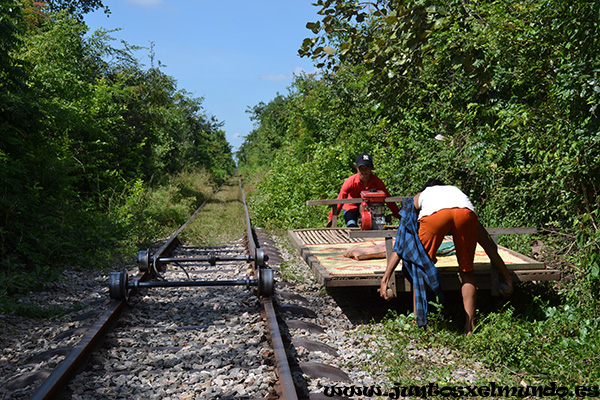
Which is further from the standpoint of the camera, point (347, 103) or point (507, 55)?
point (347, 103)

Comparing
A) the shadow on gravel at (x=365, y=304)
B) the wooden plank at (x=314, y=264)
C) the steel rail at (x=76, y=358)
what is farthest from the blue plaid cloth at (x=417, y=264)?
the steel rail at (x=76, y=358)

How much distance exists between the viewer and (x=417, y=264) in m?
5.12

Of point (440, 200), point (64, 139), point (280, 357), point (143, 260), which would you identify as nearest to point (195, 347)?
point (280, 357)

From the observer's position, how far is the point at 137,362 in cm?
433

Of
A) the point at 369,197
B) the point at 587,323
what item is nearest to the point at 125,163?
the point at 369,197

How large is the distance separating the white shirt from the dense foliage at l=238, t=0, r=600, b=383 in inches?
45.4

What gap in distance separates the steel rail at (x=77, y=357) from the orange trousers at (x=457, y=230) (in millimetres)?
3134

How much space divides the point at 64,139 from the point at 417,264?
33.6 ft

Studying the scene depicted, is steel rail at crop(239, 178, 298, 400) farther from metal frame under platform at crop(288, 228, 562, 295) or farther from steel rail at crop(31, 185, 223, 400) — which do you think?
steel rail at crop(31, 185, 223, 400)

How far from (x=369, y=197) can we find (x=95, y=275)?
4.34 m

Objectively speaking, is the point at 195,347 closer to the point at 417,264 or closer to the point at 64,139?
the point at 417,264

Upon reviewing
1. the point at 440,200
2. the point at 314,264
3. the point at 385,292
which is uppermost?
the point at 440,200

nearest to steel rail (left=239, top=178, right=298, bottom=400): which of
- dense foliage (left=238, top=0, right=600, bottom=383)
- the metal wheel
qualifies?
dense foliage (left=238, top=0, right=600, bottom=383)

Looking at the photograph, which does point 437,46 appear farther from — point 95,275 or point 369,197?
point 95,275
